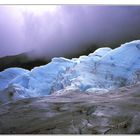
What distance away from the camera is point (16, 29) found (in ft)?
11.1

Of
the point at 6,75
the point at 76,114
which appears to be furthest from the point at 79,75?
the point at 6,75

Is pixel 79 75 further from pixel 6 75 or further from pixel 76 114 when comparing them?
pixel 6 75

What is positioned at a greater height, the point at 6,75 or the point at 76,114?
the point at 6,75

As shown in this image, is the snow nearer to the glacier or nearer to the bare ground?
the glacier

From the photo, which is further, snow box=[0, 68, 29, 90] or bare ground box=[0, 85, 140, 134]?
snow box=[0, 68, 29, 90]

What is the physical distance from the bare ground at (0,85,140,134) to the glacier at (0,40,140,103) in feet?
0.20

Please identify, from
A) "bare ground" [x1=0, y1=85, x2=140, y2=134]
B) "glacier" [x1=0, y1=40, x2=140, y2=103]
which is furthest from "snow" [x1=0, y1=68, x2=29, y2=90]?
"bare ground" [x1=0, y1=85, x2=140, y2=134]

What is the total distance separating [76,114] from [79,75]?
39 centimetres

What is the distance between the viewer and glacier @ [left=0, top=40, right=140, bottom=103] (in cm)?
326

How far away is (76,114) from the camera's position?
3078mm
